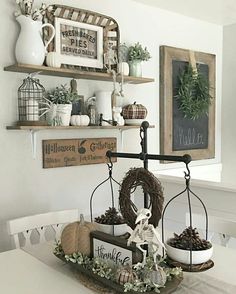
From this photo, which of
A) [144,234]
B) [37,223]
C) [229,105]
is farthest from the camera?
[229,105]

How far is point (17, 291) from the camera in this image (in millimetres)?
1189

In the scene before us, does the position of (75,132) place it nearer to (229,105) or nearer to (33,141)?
(33,141)

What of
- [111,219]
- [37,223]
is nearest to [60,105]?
[37,223]

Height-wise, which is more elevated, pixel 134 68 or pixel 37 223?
pixel 134 68

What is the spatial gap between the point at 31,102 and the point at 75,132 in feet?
1.53

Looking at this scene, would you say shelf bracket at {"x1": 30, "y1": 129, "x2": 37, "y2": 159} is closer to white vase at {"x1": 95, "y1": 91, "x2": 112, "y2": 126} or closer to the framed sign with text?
white vase at {"x1": 95, "y1": 91, "x2": 112, "y2": 126}

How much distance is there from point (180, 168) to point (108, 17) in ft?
4.81

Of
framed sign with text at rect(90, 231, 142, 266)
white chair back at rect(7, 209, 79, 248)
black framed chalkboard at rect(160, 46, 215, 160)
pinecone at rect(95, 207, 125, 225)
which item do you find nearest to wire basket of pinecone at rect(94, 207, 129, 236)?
pinecone at rect(95, 207, 125, 225)

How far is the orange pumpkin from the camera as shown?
4.39ft

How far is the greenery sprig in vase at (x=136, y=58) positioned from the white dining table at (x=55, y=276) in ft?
5.09

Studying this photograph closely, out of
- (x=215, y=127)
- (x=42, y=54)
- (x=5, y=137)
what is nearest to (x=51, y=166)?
(x=5, y=137)

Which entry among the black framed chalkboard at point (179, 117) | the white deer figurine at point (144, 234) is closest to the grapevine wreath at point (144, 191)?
the white deer figurine at point (144, 234)

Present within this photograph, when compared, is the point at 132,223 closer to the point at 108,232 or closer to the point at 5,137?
the point at 108,232

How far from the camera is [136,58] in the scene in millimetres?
2695
